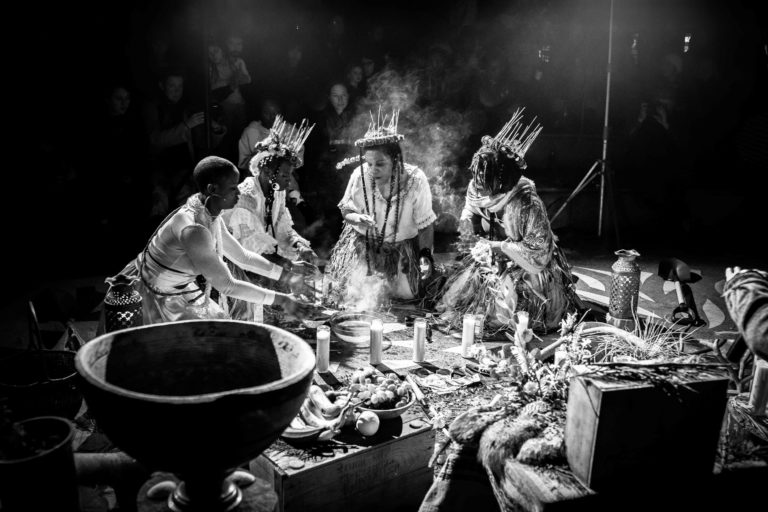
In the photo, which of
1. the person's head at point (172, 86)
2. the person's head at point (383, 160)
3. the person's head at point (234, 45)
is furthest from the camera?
the person's head at point (234, 45)

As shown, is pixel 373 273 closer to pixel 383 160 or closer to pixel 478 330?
pixel 383 160

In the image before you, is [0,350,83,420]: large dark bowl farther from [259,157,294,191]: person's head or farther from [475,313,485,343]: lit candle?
[475,313,485,343]: lit candle

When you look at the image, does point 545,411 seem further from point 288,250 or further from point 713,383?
point 288,250

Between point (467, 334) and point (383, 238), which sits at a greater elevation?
point (383, 238)

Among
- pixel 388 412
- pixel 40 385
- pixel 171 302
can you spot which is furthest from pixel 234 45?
pixel 388 412

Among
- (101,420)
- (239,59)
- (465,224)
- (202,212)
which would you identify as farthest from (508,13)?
(101,420)

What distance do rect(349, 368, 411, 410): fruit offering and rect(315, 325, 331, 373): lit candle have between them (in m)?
0.69

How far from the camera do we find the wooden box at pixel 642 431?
7.35 ft

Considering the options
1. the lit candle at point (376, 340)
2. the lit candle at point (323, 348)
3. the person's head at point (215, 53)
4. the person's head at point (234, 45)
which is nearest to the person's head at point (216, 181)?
the lit candle at point (323, 348)

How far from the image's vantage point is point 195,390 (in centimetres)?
249

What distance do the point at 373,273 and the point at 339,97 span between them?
3298 millimetres

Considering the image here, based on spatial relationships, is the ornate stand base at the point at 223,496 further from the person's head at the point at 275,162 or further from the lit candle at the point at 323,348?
the person's head at the point at 275,162

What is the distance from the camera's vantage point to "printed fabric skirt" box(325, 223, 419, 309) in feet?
21.0

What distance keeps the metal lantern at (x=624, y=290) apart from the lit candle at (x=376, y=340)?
8.46 feet
